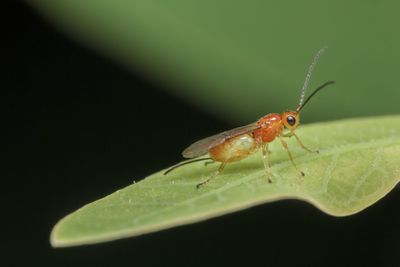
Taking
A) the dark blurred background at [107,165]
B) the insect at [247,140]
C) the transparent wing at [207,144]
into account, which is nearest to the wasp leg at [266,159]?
the insect at [247,140]

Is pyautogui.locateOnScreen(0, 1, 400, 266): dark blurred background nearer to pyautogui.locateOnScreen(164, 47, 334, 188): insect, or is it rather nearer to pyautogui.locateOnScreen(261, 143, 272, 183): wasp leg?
pyautogui.locateOnScreen(164, 47, 334, 188): insect

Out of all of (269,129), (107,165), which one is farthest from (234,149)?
(107,165)

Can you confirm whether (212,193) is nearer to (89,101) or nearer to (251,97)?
(251,97)

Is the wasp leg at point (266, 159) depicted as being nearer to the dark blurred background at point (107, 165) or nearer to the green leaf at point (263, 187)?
the green leaf at point (263, 187)

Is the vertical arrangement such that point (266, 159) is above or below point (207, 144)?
below

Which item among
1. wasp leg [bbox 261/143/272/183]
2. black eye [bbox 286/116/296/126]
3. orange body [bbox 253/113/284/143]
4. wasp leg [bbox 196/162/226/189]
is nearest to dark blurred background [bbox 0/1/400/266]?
orange body [bbox 253/113/284/143]

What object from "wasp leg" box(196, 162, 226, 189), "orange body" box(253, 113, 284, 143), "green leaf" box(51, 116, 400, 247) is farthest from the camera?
"orange body" box(253, 113, 284, 143)

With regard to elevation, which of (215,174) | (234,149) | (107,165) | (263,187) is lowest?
(263,187)

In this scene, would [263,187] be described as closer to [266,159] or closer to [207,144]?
[266,159]
